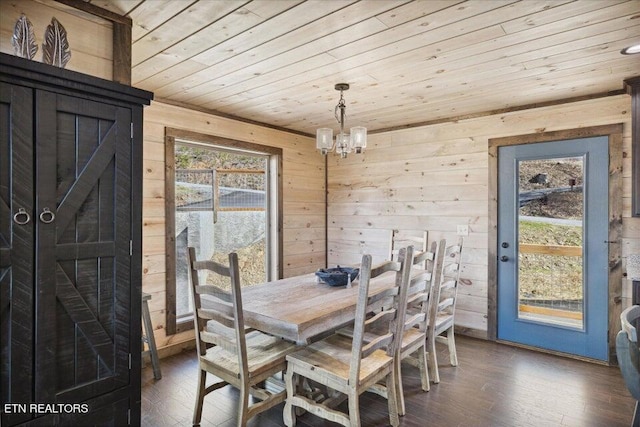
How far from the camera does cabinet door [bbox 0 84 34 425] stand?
1329mm

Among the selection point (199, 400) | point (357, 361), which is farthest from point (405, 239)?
point (199, 400)

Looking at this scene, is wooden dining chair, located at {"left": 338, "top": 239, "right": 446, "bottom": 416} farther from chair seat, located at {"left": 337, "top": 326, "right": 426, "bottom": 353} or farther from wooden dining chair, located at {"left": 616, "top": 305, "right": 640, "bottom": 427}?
wooden dining chair, located at {"left": 616, "top": 305, "right": 640, "bottom": 427}

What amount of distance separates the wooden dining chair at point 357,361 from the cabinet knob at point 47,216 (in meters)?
1.40

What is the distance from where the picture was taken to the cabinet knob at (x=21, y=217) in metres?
1.35

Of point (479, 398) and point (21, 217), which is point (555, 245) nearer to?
point (479, 398)

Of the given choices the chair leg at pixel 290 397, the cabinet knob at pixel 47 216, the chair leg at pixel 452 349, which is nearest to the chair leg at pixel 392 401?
the chair leg at pixel 290 397

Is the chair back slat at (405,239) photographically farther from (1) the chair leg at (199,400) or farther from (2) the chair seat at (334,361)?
(1) the chair leg at (199,400)

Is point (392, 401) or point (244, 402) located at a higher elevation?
point (244, 402)

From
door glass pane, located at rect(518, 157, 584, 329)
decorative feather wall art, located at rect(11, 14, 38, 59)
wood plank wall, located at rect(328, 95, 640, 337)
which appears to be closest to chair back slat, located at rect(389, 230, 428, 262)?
wood plank wall, located at rect(328, 95, 640, 337)

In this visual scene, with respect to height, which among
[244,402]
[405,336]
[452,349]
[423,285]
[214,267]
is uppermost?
[214,267]

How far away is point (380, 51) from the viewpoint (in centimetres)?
229

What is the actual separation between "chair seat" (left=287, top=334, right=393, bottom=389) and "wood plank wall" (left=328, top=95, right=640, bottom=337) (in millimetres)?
2037

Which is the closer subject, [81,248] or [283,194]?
[81,248]

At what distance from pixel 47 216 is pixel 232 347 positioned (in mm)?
1144
